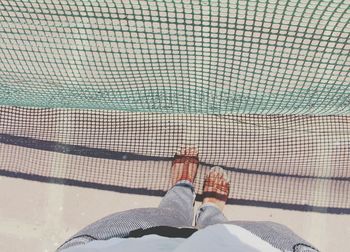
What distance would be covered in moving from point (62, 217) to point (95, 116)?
0.59 meters

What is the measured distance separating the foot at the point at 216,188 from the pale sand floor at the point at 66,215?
14cm

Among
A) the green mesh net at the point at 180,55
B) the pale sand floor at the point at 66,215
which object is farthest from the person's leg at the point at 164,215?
the green mesh net at the point at 180,55

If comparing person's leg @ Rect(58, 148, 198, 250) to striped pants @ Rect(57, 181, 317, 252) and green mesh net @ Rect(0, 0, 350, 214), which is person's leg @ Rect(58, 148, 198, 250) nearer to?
striped pants @ Rect(57, 181, 317, 252)

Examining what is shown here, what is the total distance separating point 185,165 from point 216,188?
21cm

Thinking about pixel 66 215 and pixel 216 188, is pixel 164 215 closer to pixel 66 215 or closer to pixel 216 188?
pixel 216 188

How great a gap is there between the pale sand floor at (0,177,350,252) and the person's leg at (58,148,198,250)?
235 millimetres

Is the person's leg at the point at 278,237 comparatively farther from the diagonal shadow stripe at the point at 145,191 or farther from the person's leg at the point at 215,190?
the diagonal shadow stripe at the point at 145,191

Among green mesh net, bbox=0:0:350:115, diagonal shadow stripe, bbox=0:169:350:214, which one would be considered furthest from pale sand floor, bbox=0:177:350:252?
green mesh net, bbox=0:0:350:115

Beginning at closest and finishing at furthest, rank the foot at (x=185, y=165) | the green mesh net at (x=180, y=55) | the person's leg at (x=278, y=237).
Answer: the person's leg at (x=278, y=237) → the green mesh net at (x=180, y=55) → the foot at (x=185, y=165)

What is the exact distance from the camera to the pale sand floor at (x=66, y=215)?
2.70 metres

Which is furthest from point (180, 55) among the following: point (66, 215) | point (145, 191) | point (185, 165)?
point (66, 215)

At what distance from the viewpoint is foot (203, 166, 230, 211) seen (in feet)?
8.56

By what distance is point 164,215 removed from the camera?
1.82m

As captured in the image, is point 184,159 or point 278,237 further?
point 184,159
